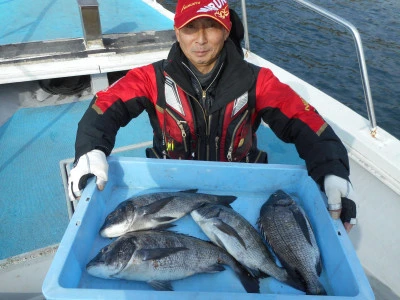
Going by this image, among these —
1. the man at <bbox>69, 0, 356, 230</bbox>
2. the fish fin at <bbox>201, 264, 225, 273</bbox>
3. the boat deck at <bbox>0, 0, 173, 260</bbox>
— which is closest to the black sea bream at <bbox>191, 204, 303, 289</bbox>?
the fish fin at <bbox>201, 264, 225, 273</bbox>

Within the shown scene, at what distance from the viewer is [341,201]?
1836mm

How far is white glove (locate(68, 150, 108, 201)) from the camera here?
6.12 feet

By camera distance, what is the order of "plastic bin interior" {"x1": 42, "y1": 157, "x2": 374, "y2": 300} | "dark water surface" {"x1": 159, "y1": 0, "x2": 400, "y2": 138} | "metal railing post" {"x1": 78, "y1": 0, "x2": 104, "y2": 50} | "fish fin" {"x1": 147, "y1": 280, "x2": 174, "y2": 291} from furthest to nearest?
"dark water surface" {"x1": 159, "y1": 0, "x2": 400, "y2": 138} < "metal railing post" {"x1": 78, "y1": 0, "x2": 104, "y2": 50} < "fish fin" {"x1": 147, "y1": 280, "x2": 174, "y2": 291} < "plastic bin interior" {"x1": 42, "y1": 157, "x2": 374, "y2": 300}

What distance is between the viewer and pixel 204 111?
2463 mm

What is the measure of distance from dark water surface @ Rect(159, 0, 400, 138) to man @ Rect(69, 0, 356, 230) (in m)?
6.16

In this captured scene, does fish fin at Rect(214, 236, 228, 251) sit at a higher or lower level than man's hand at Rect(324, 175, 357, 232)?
lower

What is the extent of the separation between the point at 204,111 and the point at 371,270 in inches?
79.5

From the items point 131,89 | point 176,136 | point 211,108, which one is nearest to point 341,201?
point 211,108

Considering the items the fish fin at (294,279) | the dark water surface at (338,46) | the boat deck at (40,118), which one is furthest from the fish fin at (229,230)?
the dark water surface at (338,46)

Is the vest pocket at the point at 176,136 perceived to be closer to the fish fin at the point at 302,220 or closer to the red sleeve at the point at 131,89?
the red sleeve at the point at 131,89

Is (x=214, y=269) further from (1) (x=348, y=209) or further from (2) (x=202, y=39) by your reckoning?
(2) (x=202, y=39)

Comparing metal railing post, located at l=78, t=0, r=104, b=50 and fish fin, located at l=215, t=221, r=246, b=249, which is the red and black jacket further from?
metal railing post, located at l=78, t=0, r=104, b=50

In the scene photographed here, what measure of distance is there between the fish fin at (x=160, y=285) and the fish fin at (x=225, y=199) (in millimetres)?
599

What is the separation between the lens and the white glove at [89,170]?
1.87 meters
